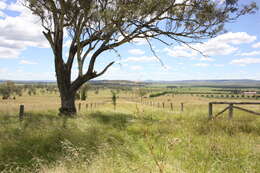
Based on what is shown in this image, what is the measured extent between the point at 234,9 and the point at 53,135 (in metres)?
10.1

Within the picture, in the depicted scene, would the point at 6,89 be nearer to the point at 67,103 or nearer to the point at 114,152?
the point at 67,103

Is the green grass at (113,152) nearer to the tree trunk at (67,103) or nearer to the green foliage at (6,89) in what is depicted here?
the tree trunk at (67,103)

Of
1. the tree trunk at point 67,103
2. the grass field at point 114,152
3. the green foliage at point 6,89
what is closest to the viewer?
the grass field at point 114,152

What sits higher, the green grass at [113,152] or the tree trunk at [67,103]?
the tree trunk at [67,103]

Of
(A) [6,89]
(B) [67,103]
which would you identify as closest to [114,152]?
(B) [67,103]

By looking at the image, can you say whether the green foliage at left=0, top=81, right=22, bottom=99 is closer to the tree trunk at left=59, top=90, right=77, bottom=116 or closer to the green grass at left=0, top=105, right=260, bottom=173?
the tree trunk at left=59, top=90, right=77, bottom=116

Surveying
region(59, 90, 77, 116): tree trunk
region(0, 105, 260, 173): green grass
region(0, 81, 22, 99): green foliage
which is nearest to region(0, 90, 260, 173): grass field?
region(0, 105, 260, 173): green grass

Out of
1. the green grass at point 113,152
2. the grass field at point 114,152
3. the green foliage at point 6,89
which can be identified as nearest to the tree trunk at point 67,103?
the grass field at point 114,152

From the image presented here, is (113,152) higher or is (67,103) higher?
(67,103)

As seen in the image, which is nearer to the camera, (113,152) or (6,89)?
(113,152)

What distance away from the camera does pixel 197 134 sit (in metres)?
7.79

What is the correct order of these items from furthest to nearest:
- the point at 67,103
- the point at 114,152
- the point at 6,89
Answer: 1. the point at 6,89
2. the point at 67,103
3. the point at 114,152

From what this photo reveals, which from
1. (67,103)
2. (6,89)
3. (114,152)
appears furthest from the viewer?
(6,89)

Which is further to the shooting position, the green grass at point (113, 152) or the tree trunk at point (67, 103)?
the tree trunk at point (67, 103)
